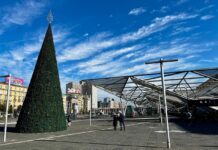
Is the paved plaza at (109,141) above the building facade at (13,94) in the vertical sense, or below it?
below

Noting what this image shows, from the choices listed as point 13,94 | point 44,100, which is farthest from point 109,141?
point 13,94

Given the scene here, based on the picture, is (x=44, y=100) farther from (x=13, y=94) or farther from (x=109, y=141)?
(x=13, y=94)

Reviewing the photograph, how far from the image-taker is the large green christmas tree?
20938 mm

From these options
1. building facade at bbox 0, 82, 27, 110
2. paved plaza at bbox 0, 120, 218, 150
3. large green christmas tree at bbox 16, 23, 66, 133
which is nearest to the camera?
paved plaza at bbox 0, 120, 218, 150

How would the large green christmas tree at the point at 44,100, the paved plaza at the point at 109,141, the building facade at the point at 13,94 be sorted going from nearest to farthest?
the paved plaza at the point at 109,141 < the large green christmas tree at the point at 44,100 < the building facade at the point at 13,94

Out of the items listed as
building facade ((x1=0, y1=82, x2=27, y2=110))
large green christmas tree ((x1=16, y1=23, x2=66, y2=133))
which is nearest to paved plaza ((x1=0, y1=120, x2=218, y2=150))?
large green christmas tree ((x1=16, y1=23, x2=66, y2=133))

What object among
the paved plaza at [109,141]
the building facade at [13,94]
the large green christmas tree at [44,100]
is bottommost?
the paved plaza at [109,141]

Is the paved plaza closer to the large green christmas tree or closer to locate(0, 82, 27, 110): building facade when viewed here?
the large green christmas tree

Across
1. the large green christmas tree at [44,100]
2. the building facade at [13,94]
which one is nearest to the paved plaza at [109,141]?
the large green christmas tree at [44,100]

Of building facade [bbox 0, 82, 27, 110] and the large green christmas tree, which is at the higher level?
building facade [bbox 0, 82, 27, 110]

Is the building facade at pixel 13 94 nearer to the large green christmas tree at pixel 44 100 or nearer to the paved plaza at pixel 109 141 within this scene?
the large green christmas tree at pixel 44 100

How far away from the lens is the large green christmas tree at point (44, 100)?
68.7ft

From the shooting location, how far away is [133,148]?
1178cm

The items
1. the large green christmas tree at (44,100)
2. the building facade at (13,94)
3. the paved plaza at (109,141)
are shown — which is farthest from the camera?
the building facade at (13,94)
